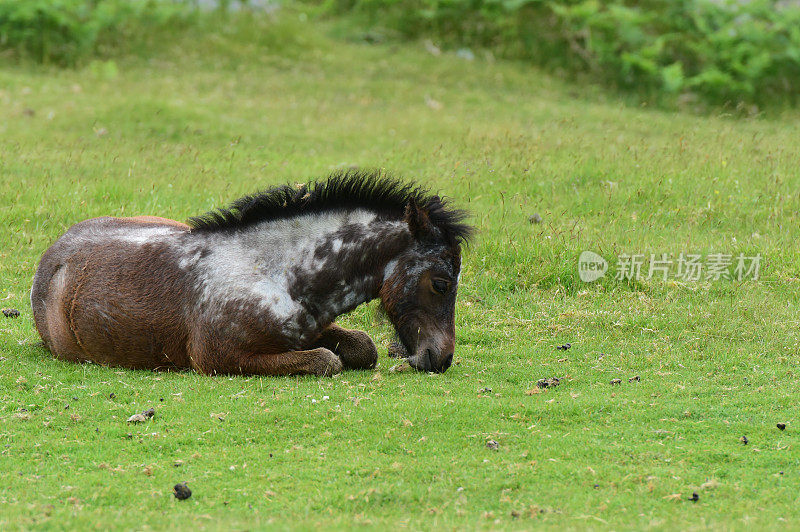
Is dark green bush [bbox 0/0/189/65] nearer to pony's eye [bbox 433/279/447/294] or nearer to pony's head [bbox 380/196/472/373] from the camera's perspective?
pony's head [bbox 380/196/472/373]

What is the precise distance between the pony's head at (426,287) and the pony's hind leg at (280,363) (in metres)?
0.74

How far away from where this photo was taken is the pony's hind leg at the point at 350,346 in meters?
9.02

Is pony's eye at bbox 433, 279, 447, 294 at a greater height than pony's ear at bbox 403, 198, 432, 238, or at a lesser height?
lesser

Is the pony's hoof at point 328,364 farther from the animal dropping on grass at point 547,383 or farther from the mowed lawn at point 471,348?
the animal dropping on grass at point 547,383

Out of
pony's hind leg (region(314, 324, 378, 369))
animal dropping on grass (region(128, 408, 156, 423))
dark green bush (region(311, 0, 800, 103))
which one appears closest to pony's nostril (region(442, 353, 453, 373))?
pony's hind leg (region(314, 324, 378, 369))

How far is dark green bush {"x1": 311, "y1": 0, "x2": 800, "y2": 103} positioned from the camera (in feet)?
72.7

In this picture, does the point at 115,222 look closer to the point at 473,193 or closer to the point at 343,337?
the point at 343,337

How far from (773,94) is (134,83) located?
1554 cm

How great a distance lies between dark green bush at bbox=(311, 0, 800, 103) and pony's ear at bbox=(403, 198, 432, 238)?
15.1 meters

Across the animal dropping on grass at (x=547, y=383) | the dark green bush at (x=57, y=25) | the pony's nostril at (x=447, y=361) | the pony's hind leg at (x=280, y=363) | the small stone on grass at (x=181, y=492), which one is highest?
the dark green bush at (x=57, y=25)

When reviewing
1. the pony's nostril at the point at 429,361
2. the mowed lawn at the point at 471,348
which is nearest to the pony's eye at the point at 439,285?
the pony's nostril at the point at 429,361

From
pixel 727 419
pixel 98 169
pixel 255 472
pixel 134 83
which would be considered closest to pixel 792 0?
pixel 134 83

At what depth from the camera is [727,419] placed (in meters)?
7.52

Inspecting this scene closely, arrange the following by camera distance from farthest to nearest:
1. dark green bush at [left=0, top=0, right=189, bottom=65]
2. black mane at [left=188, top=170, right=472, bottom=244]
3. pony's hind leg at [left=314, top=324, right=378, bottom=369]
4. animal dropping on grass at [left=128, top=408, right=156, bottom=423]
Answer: dark green bush at [left=0, top=0, right=189, bottom=65] < pony's hind leg at [left=314, top=324, right=378, bottom=369] < black mane at [left=188, top=170, right=472, bottom=244] < animal dropping on grass at [left=128, top=408, right=156, bottom=423]
